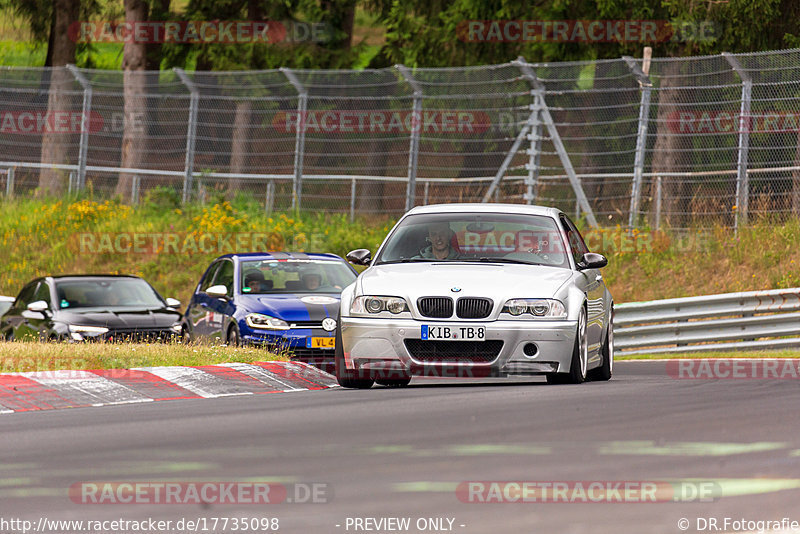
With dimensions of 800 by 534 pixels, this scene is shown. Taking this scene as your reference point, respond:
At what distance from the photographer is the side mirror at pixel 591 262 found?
13.0m

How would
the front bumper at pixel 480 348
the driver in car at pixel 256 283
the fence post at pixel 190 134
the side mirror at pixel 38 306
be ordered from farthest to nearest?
the fence post at pixel 190 134
the side mirror at pixel 38 306
the driver in car at pixel 256 283
the front bumper at pixel 480 348

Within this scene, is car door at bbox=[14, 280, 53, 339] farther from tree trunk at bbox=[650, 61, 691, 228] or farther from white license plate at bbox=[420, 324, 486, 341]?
tree trunk at bbox=[650, 61, 691, 228]

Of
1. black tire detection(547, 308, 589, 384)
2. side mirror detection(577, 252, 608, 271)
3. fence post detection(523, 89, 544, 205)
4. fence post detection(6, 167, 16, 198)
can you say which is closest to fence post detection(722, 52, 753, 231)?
fence post detection(523, 89, 544, 205)

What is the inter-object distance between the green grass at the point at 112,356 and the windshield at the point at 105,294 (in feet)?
15.6

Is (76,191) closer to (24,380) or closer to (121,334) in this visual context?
(121,334)

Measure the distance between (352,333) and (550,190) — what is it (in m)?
13.8

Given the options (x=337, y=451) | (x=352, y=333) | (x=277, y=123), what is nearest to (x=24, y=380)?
(x=352, y=333)

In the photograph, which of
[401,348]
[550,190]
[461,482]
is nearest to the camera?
[461,482]

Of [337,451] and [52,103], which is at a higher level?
[52,103]

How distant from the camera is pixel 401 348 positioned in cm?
1168

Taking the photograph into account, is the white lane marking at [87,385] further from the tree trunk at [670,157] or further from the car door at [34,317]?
the tree trunk at [670,157]

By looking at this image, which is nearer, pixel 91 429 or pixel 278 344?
pixel 91 429

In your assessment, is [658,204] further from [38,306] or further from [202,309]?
[38,306]

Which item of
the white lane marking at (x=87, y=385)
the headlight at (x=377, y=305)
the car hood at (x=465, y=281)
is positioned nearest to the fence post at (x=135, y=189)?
the white lane marking at (x=87, y=385)
